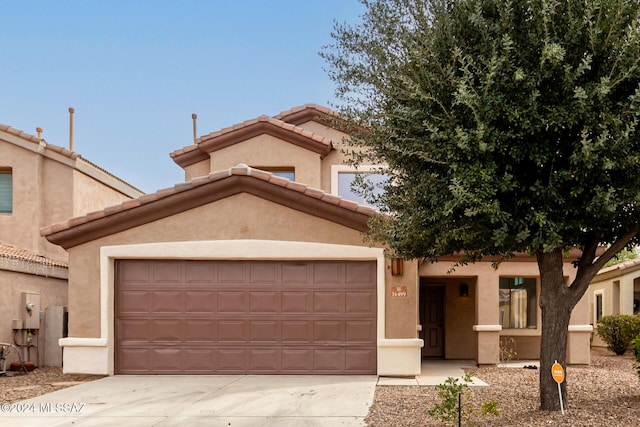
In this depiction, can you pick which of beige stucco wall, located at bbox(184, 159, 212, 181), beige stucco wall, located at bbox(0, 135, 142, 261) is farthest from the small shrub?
beige stucco wall, located at bbox(0, 135, 142, 261)

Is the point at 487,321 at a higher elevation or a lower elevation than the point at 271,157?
lower

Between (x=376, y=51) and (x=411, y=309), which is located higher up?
(x=376, y=51)

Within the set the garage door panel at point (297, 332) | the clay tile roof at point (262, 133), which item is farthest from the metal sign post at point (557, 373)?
the clay tile roof at point (262, 133)

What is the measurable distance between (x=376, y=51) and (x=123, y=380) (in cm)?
793

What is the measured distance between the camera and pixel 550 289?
27.7ft

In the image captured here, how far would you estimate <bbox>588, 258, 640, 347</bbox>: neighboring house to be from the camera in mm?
19375

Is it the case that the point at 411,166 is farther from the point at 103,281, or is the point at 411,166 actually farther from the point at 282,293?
the point at 103,281

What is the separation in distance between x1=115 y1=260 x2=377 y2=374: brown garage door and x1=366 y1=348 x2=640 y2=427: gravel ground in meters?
1.83

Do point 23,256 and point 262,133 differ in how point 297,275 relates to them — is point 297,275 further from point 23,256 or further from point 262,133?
point 23,256

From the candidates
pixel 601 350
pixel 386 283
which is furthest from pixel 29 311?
pixel 601 350

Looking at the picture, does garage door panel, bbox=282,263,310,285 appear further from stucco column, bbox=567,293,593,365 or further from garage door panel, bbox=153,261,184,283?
stucco column, bbox=567,293,593,365

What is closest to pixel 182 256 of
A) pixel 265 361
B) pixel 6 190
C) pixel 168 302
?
pixel 168 302

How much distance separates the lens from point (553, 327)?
8320mm

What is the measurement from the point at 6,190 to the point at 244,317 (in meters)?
10.3
